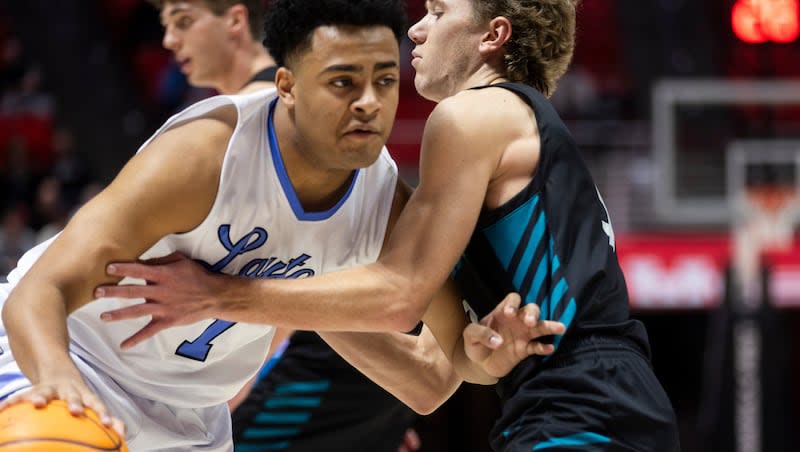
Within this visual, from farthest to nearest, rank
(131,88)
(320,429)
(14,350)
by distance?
1. (131,88)
2. (320,429)
3. (14,350)

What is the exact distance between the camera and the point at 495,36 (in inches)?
130

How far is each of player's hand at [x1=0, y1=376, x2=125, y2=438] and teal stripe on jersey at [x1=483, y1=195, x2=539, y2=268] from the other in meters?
1.05

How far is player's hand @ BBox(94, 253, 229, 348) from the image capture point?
308 cm

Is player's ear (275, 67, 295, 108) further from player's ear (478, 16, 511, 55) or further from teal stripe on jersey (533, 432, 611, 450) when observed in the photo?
teal stripe on jersey (533, 432, 611, 450)

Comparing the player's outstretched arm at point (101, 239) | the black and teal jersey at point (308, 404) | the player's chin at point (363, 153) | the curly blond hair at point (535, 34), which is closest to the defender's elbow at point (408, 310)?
the player's chin at point (363, 153)

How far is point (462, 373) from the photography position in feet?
11.3

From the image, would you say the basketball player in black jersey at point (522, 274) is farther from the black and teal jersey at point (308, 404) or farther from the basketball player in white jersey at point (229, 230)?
the black and teal jersey at point (308, 404)

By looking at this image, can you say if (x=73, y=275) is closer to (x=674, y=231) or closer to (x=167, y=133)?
(x=167, y=133)

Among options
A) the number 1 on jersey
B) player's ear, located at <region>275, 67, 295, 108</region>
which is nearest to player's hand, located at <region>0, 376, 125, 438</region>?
the number 1 on jersey

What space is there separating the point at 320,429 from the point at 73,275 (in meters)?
2.25

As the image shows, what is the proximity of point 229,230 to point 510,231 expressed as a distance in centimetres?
79

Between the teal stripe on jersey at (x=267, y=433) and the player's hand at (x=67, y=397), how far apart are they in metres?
2.21

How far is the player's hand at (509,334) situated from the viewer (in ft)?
9.67

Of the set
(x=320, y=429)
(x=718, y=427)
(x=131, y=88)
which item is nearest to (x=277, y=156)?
(x=320, y=429)
